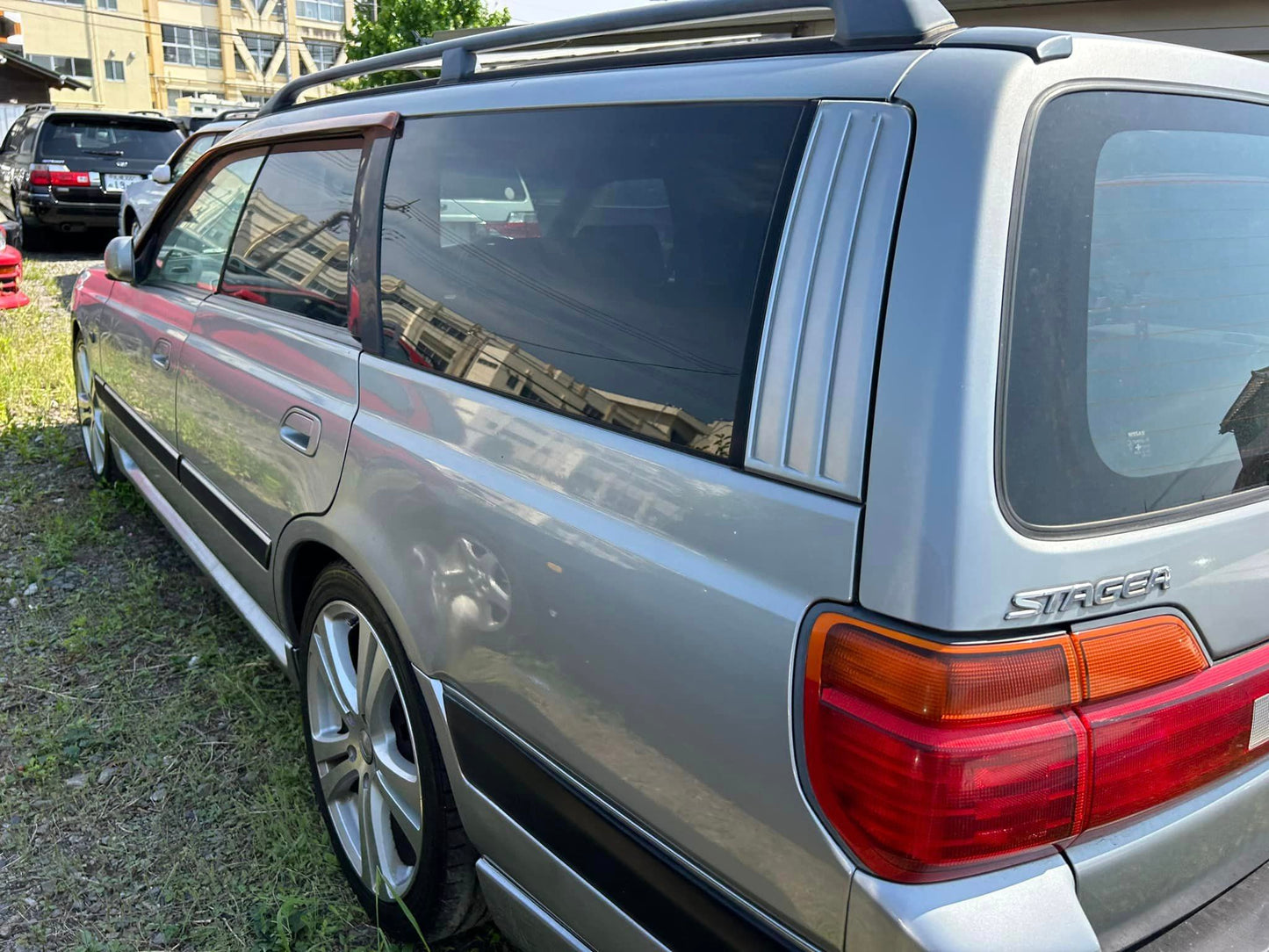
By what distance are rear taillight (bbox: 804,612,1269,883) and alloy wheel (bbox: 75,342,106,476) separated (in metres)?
4.45

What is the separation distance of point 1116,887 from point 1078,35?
1.11 meters

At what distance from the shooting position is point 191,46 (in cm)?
5141

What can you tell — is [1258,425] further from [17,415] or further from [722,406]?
[17,415]

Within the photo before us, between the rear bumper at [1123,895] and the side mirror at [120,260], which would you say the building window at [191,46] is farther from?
the rear bumper at [1123,895]

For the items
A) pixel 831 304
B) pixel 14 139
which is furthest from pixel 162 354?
pixel 14 139

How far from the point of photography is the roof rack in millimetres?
1392

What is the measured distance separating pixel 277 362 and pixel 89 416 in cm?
309

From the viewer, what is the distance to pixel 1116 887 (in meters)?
1.27

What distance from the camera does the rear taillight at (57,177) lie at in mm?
12375

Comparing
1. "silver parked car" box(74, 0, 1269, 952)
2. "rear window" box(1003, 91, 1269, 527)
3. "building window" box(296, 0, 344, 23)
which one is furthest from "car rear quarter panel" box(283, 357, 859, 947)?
"building window" box(296, 0, 344, 23)

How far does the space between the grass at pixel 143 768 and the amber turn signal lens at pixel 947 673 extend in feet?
4.94

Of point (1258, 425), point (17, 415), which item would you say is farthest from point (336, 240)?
point (17, 415)

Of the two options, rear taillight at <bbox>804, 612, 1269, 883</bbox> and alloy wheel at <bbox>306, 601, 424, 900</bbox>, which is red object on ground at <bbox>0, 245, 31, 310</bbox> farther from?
rear taillight at <bbox>804, 612, 1269, 883</bbox>

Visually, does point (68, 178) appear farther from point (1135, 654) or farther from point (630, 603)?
point (1135, 654)
